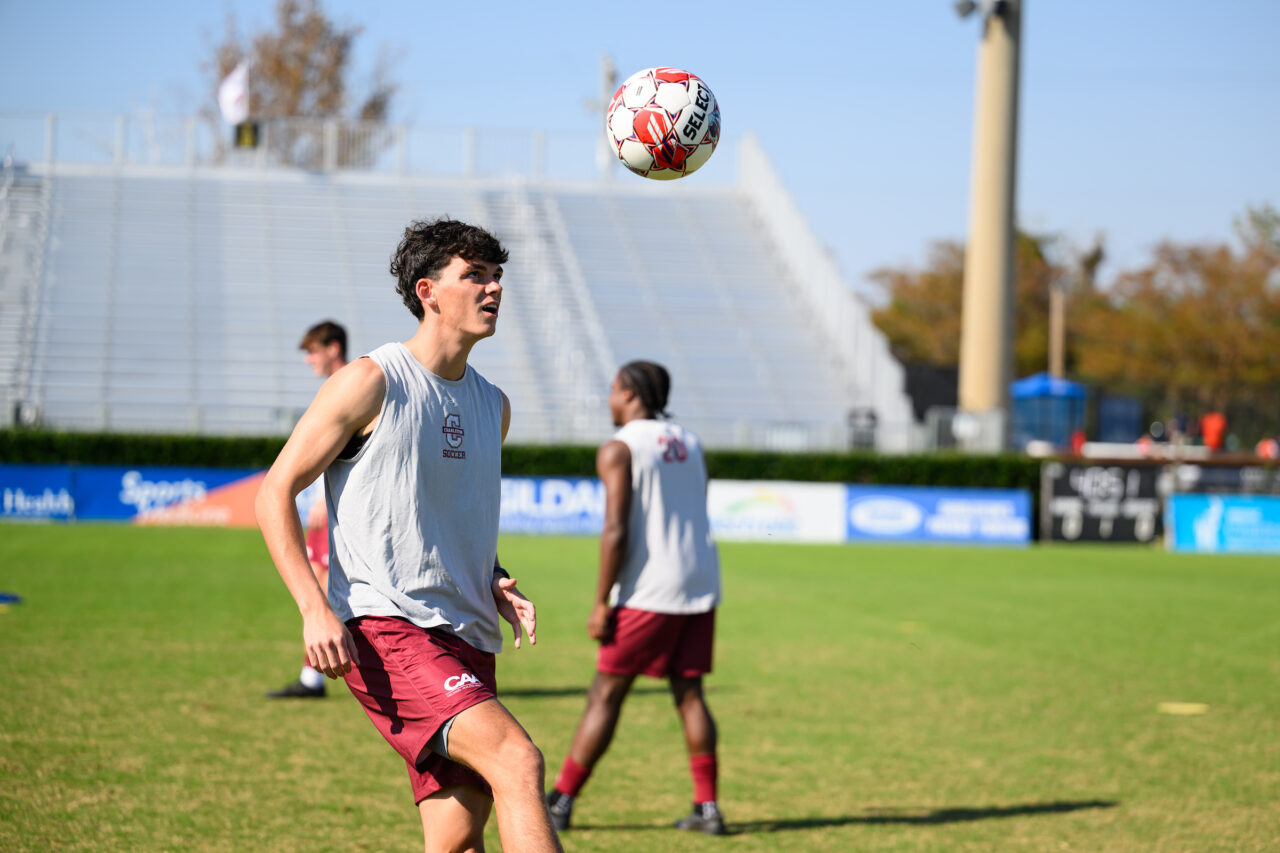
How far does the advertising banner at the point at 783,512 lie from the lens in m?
24.9

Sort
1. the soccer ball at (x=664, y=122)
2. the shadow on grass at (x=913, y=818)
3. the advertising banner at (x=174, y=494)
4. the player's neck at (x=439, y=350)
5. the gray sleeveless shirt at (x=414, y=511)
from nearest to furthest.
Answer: the gray sleeveless shirt at (x=414, y=511)
the player's neck at (x=439, y=350)
the soccer ball at (x=664, y=122)
the shadow on grass at (x=913, y=818)
the advertising banner at (x=174, y=494)

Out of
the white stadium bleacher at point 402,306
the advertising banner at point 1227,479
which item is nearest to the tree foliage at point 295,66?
the white stadium bleacher at point 402,306

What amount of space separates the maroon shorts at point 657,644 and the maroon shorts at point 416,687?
86.2 inches

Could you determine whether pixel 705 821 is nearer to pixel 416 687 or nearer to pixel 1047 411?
pixel 416 687

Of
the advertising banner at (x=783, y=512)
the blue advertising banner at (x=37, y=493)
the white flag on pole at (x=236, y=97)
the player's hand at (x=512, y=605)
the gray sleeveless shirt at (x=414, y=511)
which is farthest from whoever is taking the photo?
the white flag on pole at (x=236, y=97)

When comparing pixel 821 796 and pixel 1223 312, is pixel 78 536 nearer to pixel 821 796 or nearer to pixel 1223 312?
pixel 821 796

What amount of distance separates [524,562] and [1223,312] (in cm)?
4378

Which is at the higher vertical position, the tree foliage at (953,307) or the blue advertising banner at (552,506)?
the tree foliage at (953,307)

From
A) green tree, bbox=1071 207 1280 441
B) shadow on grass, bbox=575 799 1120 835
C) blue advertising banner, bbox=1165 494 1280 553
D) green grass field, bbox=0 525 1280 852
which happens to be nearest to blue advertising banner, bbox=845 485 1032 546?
blue advertising banner, bbox=1165 494 1280 553

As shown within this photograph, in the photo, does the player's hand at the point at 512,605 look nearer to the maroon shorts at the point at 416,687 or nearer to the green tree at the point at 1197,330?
the maroon shorts at the point at 416,687

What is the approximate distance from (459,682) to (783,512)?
2145 cm

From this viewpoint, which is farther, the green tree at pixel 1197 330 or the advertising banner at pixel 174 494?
the green tree at pixel 1197 330

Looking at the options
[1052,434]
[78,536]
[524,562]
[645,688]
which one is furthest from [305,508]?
[1052,434]

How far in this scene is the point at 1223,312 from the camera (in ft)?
177
